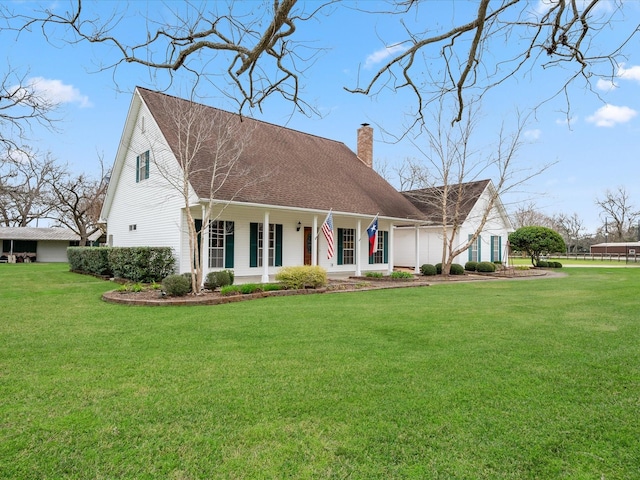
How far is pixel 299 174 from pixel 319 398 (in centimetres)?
1330

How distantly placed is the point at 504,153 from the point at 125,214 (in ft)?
54.7

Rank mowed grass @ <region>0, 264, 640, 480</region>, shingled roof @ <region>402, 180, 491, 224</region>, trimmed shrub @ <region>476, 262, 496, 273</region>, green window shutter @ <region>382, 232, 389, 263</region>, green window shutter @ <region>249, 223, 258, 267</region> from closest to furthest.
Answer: mowed grass @ <region>0, 264, 640, 480</region>
green window shutter @ <region>249, 223, 258, 267</region>
green window shutter @ <region>382, 232, 389, 263</region>
trimmed shrub @ <region>476, 262, 496, 273</region>
shingled roof @ <region>402, 180, 491, 224</region>

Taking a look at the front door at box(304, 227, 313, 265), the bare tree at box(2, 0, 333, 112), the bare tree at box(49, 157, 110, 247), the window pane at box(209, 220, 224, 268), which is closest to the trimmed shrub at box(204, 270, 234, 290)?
the window pane at box(209, 220, 224, 268)

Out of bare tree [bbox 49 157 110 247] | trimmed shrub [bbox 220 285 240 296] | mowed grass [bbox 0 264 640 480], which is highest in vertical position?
bare tree [bbox 49 157 110 247]

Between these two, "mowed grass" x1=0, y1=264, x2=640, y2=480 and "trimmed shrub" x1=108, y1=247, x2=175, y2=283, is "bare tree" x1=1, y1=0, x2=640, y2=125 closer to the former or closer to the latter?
"mowed grass" x1=0, y1=264, x2=640, y2=480

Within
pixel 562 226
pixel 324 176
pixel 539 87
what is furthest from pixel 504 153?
pixel 562 226

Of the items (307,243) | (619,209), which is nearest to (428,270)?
(307,243)

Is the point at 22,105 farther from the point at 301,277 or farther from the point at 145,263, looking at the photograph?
the point at 301,277

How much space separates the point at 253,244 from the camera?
573 inches

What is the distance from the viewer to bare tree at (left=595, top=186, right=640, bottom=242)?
53.4 metres

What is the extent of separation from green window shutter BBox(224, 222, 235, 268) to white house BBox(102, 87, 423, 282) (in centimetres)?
3

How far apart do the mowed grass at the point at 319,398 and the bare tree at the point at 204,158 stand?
557cm

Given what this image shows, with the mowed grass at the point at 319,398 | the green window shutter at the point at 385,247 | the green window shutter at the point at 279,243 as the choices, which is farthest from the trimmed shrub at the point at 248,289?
the green window shutter at the point at 385,247

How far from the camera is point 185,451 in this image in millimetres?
2646
